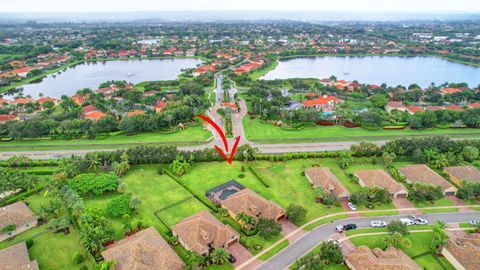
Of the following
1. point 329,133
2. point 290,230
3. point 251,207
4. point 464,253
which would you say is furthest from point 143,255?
point 329,133

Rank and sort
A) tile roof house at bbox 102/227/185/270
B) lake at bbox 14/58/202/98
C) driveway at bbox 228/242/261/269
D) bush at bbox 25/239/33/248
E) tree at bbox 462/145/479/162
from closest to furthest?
1. tile roof house at bbox 102/227/185/270
2. driveway at bbox 228/242/261/269
3. bush at bbox 25/239/33/248
4. tree at bbox 462/145/479/162
5. lake at bbox 14/58/202/98

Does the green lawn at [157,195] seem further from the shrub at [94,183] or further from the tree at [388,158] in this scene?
the tree at [388,158]

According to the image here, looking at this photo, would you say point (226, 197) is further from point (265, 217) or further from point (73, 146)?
point (73, 146)

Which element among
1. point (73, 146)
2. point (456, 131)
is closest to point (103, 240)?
point (73, 146)

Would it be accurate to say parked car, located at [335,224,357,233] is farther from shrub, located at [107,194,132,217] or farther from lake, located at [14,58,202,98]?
lake, located at [14,58,202,98]

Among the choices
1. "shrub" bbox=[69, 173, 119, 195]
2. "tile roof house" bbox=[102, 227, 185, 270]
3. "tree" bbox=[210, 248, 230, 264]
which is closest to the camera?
"tile roof house" bbox=[102, 227, 185, 270]

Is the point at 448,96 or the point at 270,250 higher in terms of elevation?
the point at 448,96

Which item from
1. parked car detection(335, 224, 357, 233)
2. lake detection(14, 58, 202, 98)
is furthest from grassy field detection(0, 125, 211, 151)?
lake detection(14, 58, 202, 98)

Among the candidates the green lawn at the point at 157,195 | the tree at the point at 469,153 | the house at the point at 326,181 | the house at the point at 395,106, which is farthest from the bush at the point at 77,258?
the house at the point at 395,106
